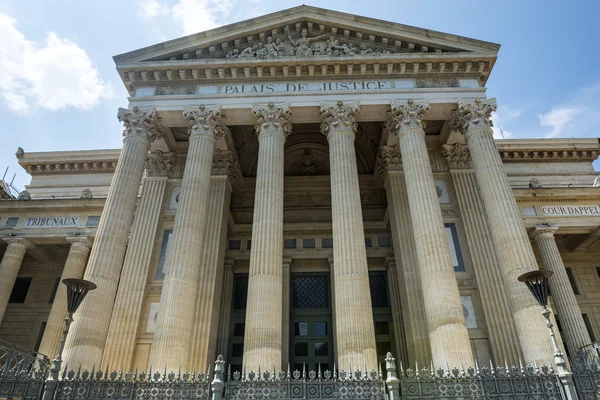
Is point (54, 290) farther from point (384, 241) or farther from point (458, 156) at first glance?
point (458, 156)

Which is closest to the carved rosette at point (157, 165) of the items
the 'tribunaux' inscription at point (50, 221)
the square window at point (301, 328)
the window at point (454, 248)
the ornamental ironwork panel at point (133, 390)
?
the 'tribunaux' inscription at point (50, 221)

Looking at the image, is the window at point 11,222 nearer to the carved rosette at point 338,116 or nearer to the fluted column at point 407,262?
the carved rosette at point 338,116

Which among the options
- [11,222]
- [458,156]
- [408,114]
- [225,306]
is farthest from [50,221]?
[458,156]

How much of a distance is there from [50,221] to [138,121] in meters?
9.28

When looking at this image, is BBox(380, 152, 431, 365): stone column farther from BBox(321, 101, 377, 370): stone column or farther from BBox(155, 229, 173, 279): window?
BBox(155, 229, 173, 279): window

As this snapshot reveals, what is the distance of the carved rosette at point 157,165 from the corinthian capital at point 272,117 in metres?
5.48

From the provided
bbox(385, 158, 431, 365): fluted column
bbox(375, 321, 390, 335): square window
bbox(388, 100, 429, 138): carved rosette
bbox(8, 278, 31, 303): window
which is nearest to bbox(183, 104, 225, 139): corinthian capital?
bbox(388, 100, 429, 138): carved rosette

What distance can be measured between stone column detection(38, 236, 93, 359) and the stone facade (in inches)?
4.3

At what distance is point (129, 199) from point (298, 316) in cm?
981

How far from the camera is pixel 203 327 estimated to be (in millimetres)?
17312

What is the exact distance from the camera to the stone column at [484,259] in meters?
16.3

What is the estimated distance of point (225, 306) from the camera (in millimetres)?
21469

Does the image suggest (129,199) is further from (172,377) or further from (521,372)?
(521,372)

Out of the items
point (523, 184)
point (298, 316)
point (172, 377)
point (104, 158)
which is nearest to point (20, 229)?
point (104, 158)
